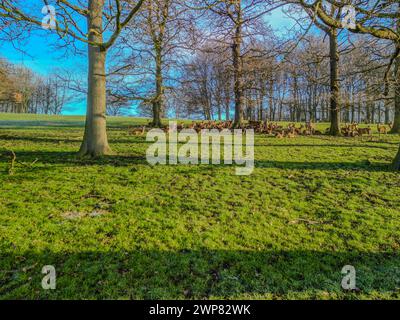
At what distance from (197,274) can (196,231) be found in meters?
1.01

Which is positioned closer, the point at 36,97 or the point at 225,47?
the point at 225,47

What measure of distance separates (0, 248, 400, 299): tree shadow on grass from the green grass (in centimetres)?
1

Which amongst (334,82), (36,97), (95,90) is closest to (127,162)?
(95,90)

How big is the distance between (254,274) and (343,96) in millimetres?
13945

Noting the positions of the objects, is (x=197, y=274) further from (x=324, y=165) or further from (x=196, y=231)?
(x=324, y=165)

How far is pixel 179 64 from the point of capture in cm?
1620

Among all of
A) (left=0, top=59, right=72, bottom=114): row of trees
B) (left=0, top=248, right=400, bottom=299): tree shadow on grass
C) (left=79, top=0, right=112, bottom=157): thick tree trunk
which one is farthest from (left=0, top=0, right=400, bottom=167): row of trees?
(left=0, top=59, right=72, bottom=114): row of trees

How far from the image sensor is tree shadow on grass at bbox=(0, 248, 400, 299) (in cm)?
285

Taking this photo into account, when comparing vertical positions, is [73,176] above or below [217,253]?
above

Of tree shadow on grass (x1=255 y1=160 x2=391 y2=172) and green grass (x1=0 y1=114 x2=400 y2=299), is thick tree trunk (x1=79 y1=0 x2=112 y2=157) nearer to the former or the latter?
green grass (x1=0 y1=114 x2=400 y2=299)

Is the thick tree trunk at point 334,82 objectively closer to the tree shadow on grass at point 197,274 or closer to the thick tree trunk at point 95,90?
the thick tree trunk at point 95,90

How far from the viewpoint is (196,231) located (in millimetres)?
4129
